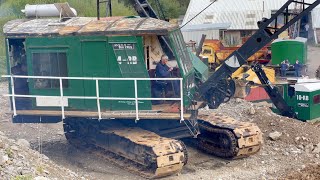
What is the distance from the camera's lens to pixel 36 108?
14.0 m

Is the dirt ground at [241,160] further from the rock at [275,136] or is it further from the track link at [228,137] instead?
the track link at [228,137]

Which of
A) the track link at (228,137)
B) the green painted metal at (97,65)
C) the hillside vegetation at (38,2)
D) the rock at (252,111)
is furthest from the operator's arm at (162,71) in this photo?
the hillside vegetation at (38,2)

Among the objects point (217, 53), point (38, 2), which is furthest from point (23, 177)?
point (217, 53)

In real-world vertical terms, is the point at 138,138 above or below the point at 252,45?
below

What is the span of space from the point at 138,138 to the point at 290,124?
5093mm

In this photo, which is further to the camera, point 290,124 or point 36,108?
point 290,124

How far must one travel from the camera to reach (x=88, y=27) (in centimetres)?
1348

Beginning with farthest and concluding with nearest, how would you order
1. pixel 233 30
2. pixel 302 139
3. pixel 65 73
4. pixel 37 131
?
pixel 233 30
pixel 37 131
pixel 302 139
pixel 65 73

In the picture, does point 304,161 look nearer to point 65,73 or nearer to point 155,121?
point 155,121

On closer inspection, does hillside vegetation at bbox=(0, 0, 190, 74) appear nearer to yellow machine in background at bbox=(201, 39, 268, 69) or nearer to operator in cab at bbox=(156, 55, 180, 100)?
yellow machine in background at bbox=(201, 39, 268, 69)

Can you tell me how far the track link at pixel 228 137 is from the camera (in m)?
13.6

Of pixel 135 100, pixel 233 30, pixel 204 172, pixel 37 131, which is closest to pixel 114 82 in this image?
pixel 135 100

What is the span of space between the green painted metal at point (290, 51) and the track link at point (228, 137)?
59.4ft

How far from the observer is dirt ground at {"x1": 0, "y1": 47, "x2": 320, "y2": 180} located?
12.9m
